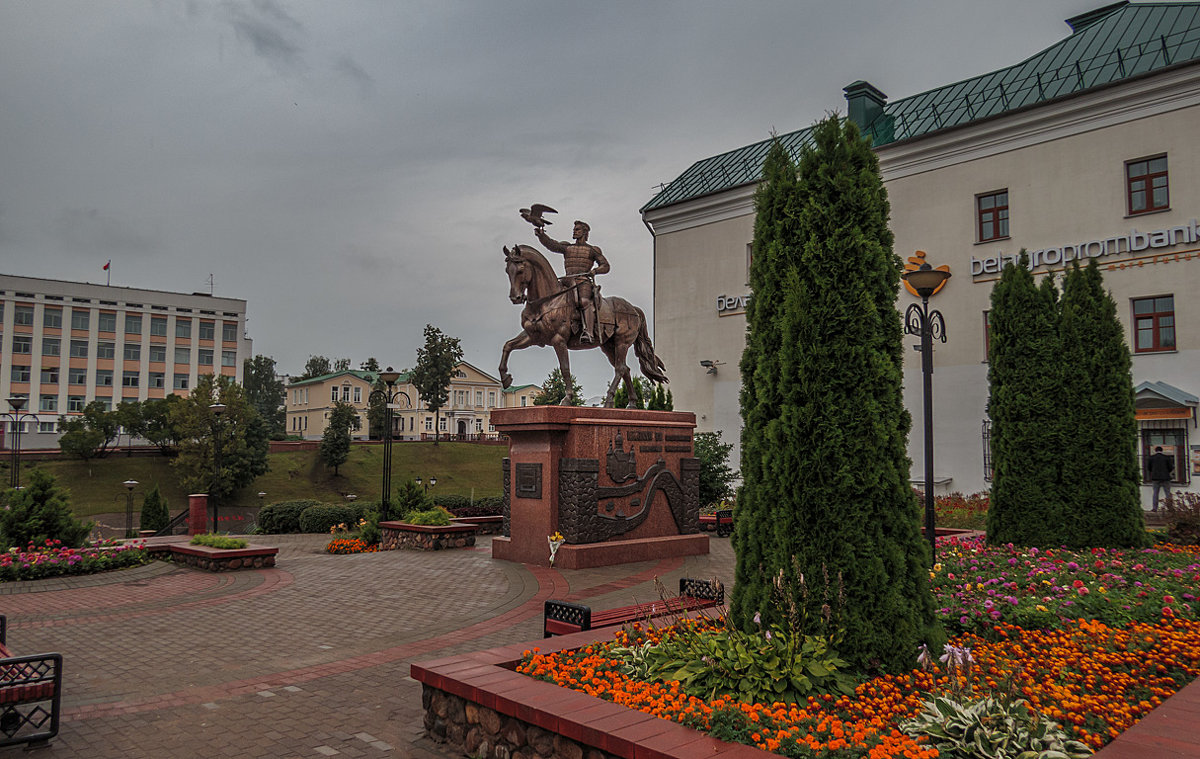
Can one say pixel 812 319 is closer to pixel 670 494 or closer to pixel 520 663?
pixel 520 663

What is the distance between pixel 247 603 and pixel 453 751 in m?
6.39

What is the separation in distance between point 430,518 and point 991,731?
43.7ft

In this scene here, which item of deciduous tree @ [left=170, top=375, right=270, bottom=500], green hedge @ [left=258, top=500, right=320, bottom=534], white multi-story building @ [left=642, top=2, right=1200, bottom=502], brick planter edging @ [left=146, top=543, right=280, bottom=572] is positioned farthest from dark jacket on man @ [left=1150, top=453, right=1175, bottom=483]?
deciduous tree @ [left=170, top=375, right=270, bottom=500]

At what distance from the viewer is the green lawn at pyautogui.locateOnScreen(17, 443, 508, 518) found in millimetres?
48094

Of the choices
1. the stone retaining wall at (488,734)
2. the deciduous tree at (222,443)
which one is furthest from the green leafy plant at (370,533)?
the deciduous tree at (222,443)

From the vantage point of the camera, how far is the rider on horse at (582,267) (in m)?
14.5

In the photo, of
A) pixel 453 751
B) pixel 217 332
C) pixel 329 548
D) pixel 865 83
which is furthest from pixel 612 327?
pixel 217 332

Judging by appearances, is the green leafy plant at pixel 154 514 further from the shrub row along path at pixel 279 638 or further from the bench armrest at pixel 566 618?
the bench armrest at pixel 566 618

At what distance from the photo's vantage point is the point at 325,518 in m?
21.4

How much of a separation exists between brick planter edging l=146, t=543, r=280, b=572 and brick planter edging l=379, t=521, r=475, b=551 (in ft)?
9.37

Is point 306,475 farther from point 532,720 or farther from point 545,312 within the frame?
point 532,720

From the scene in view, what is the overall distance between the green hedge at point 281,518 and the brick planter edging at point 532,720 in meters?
18.3

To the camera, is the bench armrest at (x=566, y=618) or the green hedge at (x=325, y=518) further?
the green hedge at (x=325, y=518)

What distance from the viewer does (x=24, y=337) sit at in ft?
210
